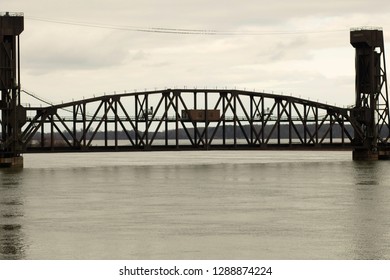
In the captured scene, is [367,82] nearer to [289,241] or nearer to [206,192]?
[206,192]

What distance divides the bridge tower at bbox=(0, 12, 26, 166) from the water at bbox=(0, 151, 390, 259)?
2957cm

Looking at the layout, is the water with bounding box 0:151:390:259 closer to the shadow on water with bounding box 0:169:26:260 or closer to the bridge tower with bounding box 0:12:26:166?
the shadow on water with bounding box 0:169:26:260

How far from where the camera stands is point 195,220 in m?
54.1

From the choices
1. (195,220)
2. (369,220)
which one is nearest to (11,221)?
(195,220)

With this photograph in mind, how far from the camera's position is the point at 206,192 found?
7900 cm

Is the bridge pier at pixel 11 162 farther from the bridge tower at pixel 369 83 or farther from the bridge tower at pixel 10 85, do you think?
the bridge tower at pixel 369 83

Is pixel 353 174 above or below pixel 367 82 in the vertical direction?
below

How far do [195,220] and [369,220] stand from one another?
8.91 m

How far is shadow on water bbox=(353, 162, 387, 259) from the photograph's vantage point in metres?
40.7

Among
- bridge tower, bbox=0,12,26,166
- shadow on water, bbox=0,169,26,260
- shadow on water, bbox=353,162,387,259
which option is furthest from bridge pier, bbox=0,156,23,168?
shadow on water, bbox=353,162,387,259

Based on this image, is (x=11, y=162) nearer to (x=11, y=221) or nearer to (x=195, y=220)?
(x=11, y=221)
